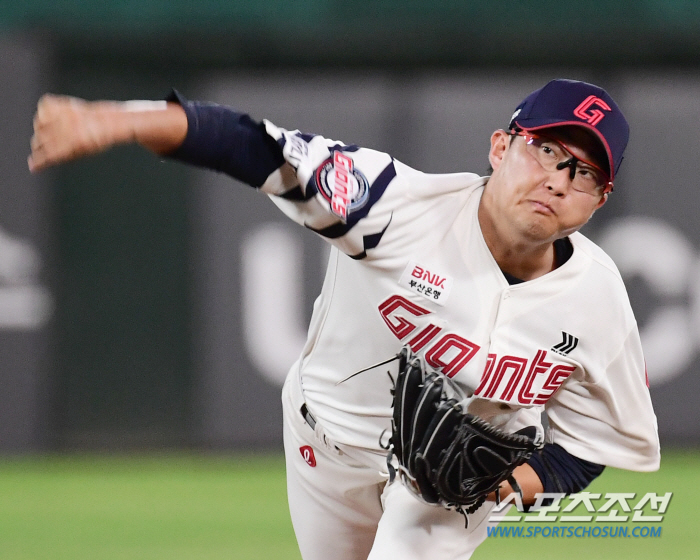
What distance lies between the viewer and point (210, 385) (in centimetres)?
690

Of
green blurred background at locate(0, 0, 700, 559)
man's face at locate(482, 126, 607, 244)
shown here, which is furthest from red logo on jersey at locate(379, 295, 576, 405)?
green blurred background at locate(0, 0, 700, 559)

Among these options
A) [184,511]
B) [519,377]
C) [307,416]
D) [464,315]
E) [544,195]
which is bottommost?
[184,511]

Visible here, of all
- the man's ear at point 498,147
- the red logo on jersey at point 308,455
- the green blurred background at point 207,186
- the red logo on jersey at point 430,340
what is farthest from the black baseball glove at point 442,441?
the green blurred background at point 207,186

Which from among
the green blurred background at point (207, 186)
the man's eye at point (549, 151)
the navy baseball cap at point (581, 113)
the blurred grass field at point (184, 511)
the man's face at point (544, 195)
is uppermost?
the navy baseball cap at point (581, 113)

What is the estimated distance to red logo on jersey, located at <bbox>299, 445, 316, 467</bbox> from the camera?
323 cm

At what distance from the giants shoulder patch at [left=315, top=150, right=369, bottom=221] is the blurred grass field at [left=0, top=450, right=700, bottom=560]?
256cm

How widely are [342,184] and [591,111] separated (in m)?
0.66

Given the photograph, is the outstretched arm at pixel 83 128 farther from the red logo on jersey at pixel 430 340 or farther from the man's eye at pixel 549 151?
the man's eye at pixel 549 151

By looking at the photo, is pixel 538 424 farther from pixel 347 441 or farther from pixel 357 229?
pixel 357 229

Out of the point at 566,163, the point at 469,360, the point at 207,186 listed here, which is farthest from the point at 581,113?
the point at 207,186

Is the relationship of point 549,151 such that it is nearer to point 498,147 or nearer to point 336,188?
point 498,147

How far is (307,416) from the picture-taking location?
3197 mm

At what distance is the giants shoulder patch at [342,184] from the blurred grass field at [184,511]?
2.56m

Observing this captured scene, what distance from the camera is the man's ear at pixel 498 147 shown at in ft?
9.36
